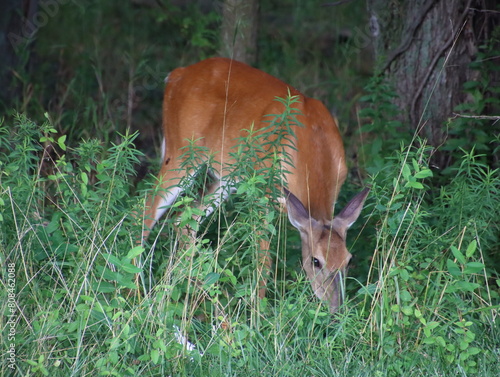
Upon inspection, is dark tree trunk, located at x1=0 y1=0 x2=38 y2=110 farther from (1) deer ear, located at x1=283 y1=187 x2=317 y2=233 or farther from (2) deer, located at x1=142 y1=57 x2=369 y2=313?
(1) deer ear, located at x1=283 y1=187 x2=317 y2=233

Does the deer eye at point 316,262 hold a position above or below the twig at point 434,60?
below

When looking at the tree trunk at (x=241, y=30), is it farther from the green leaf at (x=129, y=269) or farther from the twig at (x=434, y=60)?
the green leaf at (x=129, y=269)

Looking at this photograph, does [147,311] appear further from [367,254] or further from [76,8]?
[76,8]

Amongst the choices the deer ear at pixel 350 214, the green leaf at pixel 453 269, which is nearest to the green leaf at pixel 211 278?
the green leaf at pixel 453 269

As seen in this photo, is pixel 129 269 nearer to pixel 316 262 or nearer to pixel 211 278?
pixel 211 278

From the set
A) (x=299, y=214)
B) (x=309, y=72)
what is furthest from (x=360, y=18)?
(x=299, y=214)

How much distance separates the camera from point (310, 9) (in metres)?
11.5

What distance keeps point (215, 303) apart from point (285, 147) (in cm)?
202

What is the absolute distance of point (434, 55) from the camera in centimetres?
695

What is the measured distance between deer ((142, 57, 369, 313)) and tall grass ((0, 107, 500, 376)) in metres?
0.45

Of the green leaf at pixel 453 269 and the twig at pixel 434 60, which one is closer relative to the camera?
the green leaf at pixel 453 269

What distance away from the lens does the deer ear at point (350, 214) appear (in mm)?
5285

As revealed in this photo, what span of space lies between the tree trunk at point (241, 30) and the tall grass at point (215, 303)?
322 cm

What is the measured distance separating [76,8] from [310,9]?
10.7ft
